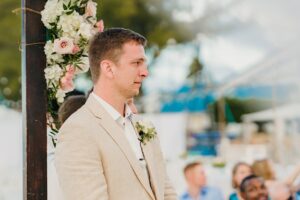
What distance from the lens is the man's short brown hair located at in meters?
2.58

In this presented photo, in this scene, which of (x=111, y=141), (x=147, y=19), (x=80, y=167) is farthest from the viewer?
(x=147, y=19)

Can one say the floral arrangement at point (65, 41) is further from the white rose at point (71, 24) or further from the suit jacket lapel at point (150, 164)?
the suit jacket lapel at point (150, 164)

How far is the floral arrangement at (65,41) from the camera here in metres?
2.92

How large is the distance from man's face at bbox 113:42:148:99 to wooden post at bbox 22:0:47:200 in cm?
46

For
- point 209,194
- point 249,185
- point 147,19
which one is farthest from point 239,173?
point 147,19

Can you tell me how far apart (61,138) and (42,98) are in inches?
18.6

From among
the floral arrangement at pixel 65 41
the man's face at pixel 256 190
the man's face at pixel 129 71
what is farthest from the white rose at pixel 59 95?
the man's face at pixel 256 190

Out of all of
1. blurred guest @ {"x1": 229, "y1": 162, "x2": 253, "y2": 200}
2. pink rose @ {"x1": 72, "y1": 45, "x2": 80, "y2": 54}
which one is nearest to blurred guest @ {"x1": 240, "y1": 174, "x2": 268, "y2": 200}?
blurred guest @ {"x1": 229, "y1": 162, "x2": 253, "y2": 200}

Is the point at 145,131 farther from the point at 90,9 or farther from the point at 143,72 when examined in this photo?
the point at 90,9

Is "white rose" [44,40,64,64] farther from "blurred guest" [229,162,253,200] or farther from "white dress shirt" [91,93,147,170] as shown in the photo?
"blurred guest" [229,162,253,200]

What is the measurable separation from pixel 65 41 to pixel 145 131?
0.61m

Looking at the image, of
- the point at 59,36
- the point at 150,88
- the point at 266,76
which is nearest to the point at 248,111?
the point at 150,88

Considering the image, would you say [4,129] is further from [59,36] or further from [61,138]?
[61,138]

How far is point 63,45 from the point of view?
2.99 m
